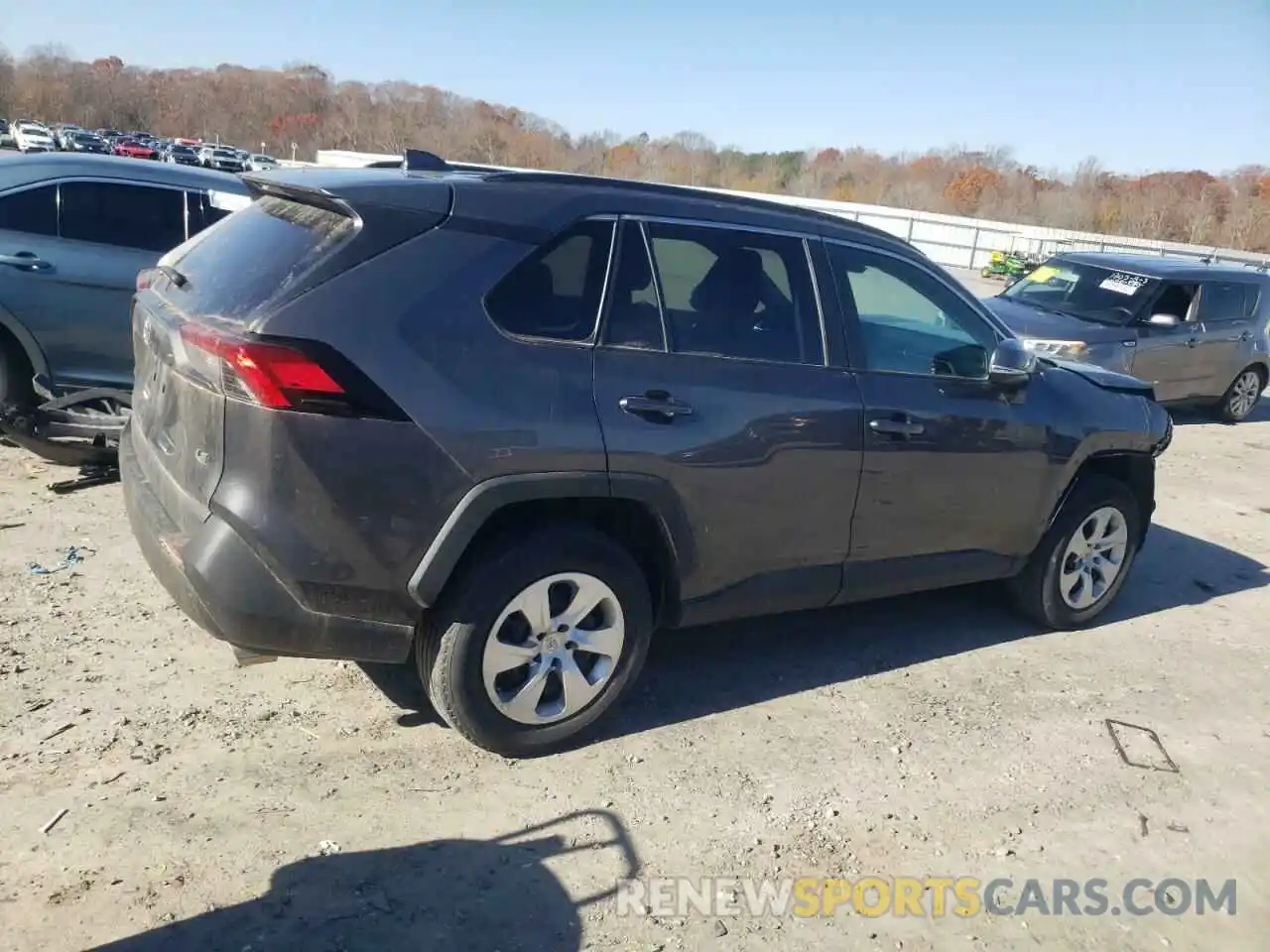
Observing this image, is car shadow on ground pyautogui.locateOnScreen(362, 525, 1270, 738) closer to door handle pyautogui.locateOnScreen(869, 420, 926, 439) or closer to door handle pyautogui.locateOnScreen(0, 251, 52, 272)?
door handle pyautogui.locateOnScreen(869, 420, 926, 439)

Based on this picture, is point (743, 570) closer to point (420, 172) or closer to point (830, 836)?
point (830, 836)

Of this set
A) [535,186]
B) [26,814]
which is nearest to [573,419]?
[535,186]

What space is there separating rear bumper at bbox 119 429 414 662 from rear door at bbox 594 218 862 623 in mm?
1012

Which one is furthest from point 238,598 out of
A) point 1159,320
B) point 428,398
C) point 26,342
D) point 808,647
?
point 1159,320

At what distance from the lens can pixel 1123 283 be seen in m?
10.6

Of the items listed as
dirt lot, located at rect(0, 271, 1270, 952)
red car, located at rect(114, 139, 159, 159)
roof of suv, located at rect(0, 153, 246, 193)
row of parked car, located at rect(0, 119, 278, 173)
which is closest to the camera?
dirt lot, located at rect(0, 271, 1270, 952)

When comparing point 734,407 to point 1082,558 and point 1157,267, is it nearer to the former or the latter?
point 1082,558

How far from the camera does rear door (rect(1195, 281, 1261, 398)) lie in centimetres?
1109

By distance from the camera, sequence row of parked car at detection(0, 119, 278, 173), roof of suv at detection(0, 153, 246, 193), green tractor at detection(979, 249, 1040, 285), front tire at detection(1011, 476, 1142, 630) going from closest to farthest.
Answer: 1. front tire at detection(1011, 476, 1142, 630)
2. roof of suv at detection(0, 153, 246, 193)
3. green tractor at detection(979, 249, 1040, 285)
4. row of parked car at detection(0, 119, 278, 173)

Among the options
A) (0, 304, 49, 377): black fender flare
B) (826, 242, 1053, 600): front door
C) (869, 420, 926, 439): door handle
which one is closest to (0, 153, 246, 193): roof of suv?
(0, 304, 49, 377): black fender flare

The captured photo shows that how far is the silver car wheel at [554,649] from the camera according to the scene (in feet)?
10.8

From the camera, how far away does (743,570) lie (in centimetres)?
378

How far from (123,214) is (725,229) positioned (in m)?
4.35

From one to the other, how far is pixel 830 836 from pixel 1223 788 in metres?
1.79
